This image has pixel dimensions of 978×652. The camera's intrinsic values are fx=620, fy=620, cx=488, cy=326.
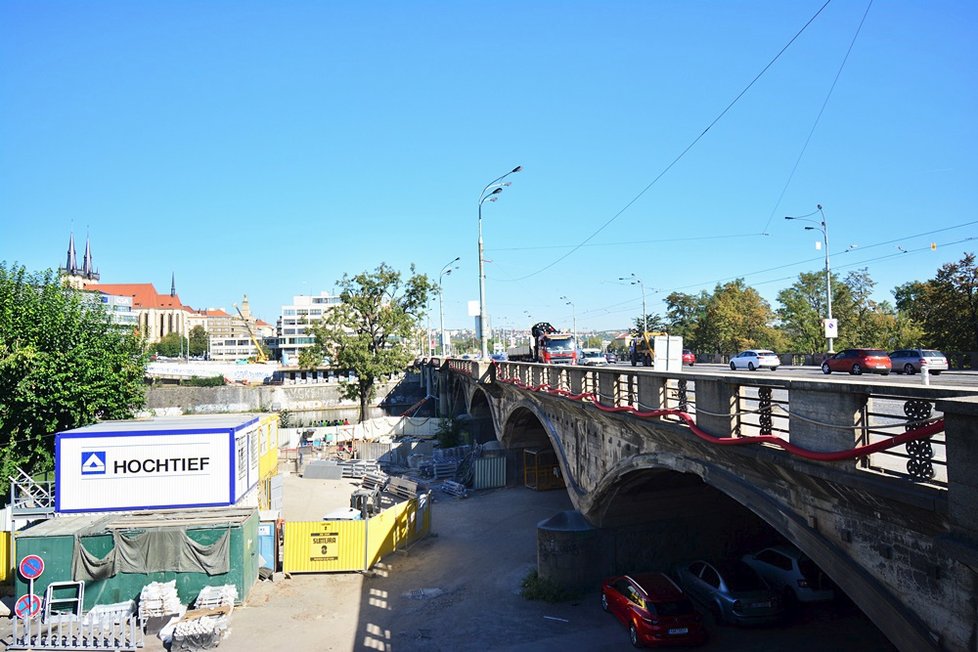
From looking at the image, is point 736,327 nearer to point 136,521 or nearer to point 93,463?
point 136,521

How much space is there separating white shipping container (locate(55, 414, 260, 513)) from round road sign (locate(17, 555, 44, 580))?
2.15 metres

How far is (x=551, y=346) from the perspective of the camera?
36.9 meters

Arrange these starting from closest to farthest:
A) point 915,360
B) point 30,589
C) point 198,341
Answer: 1. point 30,589
2. point 915,360
3. point 198,341

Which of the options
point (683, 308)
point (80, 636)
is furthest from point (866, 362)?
point (683, 308)

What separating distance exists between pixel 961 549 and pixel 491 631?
11423 millimetres

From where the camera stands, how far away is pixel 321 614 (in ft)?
51.2

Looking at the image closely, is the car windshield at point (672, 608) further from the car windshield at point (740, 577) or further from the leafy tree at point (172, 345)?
the leafy tree at point (172, 345)

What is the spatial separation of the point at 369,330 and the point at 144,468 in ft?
114

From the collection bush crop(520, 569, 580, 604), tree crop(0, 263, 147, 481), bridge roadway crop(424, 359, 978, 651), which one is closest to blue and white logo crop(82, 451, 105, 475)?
tree crop(0, 263, 147, 481)

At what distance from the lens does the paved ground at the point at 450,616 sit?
43.2 ft

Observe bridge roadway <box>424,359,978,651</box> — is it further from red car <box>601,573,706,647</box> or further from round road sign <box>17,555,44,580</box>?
round road sign <box>17,555,44,580</box>

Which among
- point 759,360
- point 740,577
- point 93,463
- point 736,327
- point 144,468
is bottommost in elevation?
point 740,577

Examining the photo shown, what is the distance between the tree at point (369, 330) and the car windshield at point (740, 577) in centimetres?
3821

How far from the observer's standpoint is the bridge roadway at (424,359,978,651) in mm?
5219
